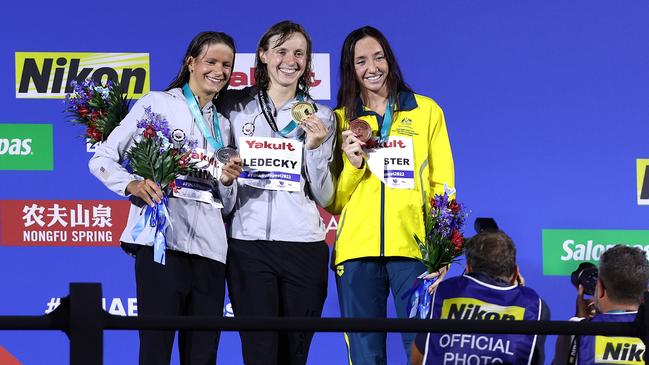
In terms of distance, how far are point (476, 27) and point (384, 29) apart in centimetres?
47

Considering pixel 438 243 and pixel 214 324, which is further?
pixel 438 243

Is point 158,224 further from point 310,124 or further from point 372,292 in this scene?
point 372,292

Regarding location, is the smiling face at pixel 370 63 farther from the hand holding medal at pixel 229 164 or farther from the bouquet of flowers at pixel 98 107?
the bouquet of flowers at pixel 98 107

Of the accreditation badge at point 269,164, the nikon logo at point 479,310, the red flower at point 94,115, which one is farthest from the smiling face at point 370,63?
the nikon logo at point 479,310

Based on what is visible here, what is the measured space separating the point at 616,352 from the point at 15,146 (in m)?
3.24

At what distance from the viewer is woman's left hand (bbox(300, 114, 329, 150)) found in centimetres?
384

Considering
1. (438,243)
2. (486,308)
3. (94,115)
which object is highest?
(94,115)

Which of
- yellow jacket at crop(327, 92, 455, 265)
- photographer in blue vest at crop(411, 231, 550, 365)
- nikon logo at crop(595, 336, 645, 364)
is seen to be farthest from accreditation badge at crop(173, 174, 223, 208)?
nikon logo at crop(595, 336, 645, 364)

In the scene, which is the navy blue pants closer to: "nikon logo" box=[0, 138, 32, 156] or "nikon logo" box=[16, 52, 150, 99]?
"nikon logo" box=[16, 52, 150, 99]

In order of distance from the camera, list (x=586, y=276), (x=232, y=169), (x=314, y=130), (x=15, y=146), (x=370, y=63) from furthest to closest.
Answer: (x=15, y=146), (x=586, y=276), (x=370, y=63), (x=314, y=130), (x=232, y=169)

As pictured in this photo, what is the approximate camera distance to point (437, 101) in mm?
5371

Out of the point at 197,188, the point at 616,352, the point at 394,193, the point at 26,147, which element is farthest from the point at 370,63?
the point at 26,147

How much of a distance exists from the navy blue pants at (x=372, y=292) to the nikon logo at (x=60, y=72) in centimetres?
177

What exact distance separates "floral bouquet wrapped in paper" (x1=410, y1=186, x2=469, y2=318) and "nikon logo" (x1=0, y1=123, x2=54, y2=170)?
7.02ft
